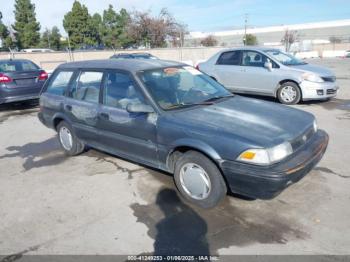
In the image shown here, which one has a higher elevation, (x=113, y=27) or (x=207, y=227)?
(x=113, y=27)

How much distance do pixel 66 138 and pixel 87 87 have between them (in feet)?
3.78

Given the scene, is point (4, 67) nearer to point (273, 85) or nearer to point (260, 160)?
point (273, 85)

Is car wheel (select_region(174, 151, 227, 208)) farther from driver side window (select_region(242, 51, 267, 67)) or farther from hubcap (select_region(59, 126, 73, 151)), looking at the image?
driver side window (select_region(242, 51, 267, 67))

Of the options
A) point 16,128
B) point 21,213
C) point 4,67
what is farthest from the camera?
point 4,67

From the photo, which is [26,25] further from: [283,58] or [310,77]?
[310,77]

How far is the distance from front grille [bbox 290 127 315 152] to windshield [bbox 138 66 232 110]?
3.96ft

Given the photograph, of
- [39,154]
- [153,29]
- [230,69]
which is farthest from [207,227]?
[153,29]

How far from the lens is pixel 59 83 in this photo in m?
5.51

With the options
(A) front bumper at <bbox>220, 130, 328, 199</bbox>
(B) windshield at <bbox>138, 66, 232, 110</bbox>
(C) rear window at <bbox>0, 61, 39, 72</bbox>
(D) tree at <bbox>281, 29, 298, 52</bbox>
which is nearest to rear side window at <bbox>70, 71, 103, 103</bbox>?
(B) windshield at <bbox>138, 66, 232, 110</bbox>

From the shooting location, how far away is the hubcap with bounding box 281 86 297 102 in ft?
28.6

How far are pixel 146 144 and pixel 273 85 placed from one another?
5.93 metres

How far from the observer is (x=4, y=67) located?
32.3 ft

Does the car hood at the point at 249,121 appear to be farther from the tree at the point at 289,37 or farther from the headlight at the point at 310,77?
the tree at the point at 289,37

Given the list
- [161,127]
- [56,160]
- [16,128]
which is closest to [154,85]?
[161,127]
